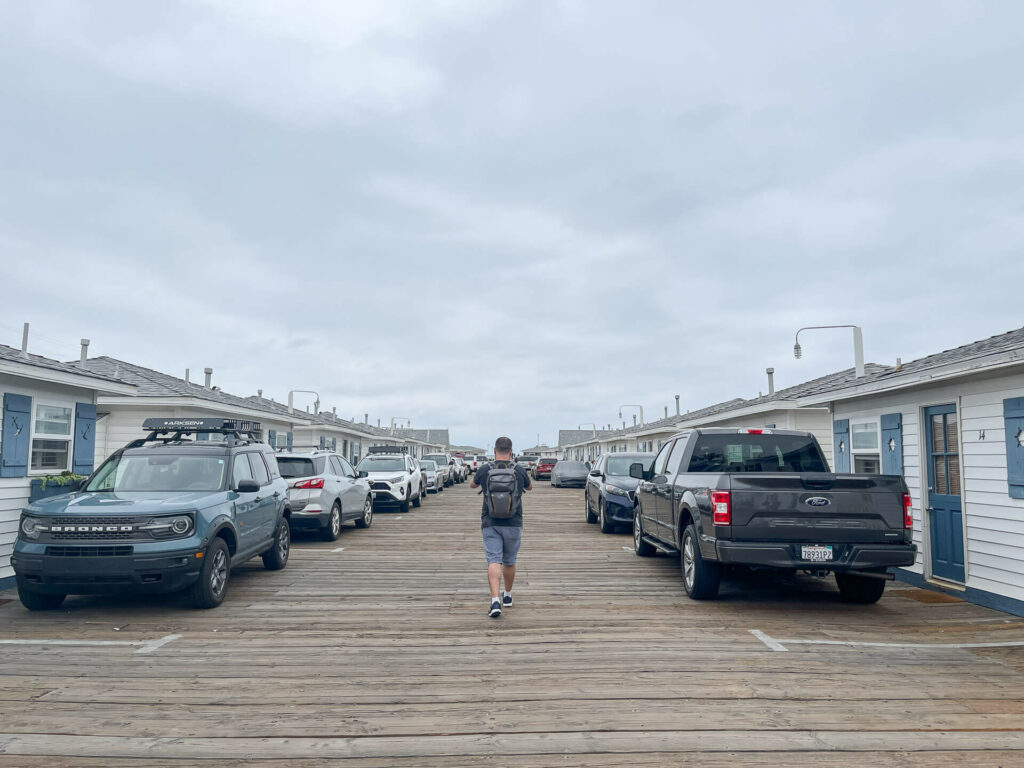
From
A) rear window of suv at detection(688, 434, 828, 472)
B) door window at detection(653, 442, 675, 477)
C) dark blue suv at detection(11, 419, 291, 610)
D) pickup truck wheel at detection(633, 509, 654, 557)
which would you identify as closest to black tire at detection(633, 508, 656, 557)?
pickup truck wheel at detection(633, 509, 654, 557)

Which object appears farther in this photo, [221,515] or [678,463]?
[678,463]

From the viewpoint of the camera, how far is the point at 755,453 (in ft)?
29.4

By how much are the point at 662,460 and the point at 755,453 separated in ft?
5.95

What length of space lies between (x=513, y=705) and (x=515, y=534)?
8.82 feet

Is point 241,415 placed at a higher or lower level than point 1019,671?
higher

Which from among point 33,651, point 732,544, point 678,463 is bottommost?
point 33,651

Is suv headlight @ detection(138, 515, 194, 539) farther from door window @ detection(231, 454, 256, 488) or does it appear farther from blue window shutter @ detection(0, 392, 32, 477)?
blue window shutter @ detection(0, 392, 32, 477)

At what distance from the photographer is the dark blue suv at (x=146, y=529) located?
6980 millimetres

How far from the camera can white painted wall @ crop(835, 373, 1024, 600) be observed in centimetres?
782

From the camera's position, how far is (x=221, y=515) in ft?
26.0

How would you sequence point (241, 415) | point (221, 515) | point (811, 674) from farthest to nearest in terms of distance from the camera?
point (241, 415) → point (221, 515) → point (811, 674)

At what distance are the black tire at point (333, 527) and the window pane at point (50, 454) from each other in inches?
177

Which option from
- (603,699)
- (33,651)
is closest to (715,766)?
(603,699)

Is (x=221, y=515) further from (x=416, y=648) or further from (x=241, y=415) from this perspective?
(x=241, y=415)
